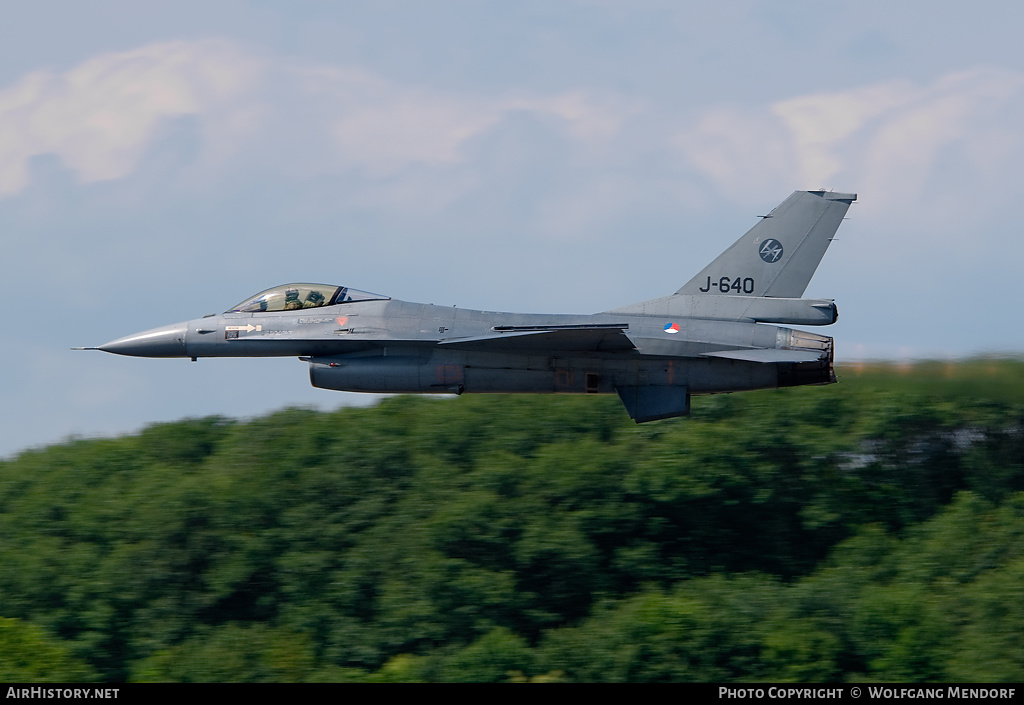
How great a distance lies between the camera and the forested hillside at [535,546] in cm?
3847

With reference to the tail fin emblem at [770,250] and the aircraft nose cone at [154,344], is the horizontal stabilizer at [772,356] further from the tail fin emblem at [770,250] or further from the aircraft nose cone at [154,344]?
the aircraft nose cone at [154,344]

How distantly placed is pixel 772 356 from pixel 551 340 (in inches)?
150

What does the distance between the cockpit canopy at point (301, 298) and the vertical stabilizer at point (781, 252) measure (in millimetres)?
6202

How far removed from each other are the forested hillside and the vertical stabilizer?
16.9 m

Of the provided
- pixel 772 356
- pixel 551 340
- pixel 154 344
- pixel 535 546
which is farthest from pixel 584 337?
pixel 535 546

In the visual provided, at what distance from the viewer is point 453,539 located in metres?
44.3

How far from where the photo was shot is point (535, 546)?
44.2 meters

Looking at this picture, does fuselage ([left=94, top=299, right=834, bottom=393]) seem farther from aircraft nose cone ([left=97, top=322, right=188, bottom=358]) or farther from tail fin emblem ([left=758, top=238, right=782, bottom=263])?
tail fin emblem ([left=758, top=238, right=782, bottom=263])

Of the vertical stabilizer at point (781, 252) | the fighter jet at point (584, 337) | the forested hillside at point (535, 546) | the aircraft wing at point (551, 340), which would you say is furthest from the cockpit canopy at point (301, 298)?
the forested hillside at point (535, 546)

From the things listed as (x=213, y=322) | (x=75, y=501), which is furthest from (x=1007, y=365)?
(x=75, y=501)

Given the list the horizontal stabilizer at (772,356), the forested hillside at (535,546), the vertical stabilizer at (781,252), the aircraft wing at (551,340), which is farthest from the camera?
the forested hillside at (535,546)

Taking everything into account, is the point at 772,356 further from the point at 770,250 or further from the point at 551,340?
the point at 551,340

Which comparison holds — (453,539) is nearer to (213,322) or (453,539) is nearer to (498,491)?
(498,491)

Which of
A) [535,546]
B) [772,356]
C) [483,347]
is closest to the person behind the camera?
[772,356]
